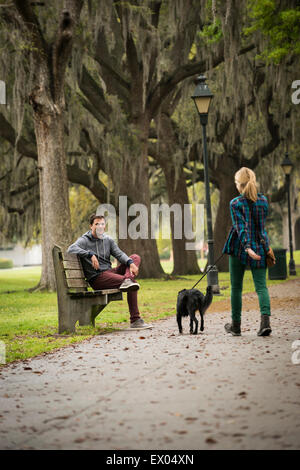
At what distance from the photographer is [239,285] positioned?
7047 mm

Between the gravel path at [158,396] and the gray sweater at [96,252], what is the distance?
1449 millimetres

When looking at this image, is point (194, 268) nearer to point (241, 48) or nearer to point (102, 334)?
point (241, 48)

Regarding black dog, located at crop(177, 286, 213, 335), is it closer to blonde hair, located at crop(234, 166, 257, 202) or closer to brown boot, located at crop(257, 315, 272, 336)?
brown boot, located at crop(257, 315, 272, 336)

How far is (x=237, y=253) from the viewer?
6891 mm

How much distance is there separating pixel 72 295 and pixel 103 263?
74 cm

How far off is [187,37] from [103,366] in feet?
57.0

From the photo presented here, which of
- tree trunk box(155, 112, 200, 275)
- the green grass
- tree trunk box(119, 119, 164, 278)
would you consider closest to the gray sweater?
the green grass

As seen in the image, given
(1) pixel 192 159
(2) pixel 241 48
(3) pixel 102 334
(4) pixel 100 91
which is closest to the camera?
(3) pixel 102 334

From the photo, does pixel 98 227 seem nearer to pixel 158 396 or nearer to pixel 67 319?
pixel 67 319

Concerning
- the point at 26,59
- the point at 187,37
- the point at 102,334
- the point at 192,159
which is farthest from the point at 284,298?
the point at 192,159

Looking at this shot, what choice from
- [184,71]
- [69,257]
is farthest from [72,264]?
[184,71]

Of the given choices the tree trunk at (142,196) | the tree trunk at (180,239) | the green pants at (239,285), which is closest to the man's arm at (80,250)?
the green pants at (239,285)

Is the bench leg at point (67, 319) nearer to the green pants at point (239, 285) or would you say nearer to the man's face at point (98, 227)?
the man's face at point (98, 227)
